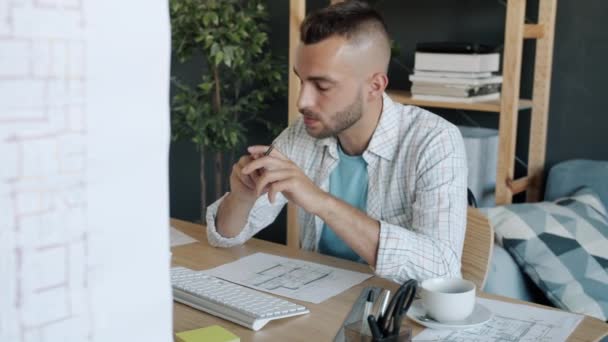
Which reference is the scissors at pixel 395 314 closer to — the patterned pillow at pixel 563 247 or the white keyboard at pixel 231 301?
the white keyboard at pixel 231 301

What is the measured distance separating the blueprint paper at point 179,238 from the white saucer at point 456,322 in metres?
0.60

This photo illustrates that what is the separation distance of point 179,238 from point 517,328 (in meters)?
0.80

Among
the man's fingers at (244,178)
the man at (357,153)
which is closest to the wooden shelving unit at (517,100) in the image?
the man at (357,153)

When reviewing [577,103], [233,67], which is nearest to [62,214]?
[577,103]

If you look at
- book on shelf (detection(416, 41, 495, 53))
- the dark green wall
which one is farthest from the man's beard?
the dark green wall

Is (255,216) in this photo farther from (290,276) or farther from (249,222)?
(290,276)

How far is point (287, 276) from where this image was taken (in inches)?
53.9

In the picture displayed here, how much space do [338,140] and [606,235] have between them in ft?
2.93

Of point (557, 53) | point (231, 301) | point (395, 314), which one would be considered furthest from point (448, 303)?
point (557, 53)

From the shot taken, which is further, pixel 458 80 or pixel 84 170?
pixel 458 80

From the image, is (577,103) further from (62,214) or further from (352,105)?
(62,214)

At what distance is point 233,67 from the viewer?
297cm

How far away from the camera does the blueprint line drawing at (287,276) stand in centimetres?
132

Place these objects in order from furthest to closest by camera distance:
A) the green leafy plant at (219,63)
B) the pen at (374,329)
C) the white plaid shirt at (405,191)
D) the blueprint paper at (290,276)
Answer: the green leafy plant at (219,63), the white plaid shirt at (405,191), the blueprint paper at (290,276), the pen at (374,329)
